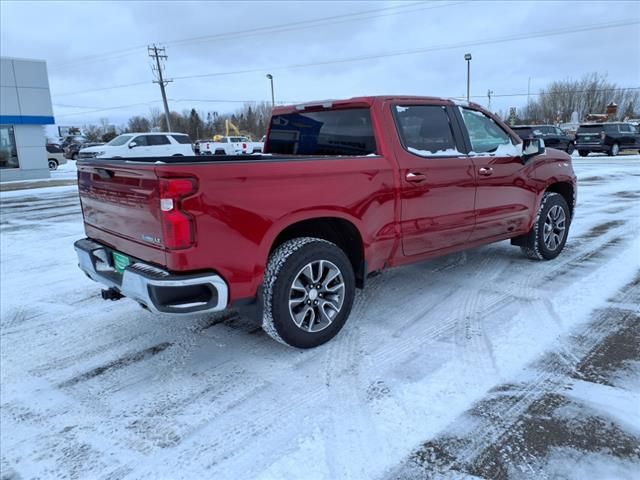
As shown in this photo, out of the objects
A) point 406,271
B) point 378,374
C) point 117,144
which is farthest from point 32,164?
point 378,374

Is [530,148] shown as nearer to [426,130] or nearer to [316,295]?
[426,130]

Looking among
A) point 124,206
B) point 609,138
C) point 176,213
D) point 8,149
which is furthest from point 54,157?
point 176,213

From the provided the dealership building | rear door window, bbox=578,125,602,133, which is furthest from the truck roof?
rear door window, bbox=578,125,602,133

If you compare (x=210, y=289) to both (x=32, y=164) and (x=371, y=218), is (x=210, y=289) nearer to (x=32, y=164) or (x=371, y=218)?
(x=371, y=218)

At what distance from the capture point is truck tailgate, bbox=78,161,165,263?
120 inches

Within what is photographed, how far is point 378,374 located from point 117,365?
189cm

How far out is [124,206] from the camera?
3.37 meters

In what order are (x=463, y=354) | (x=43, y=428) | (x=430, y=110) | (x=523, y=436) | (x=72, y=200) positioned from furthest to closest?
1. (x=72, y=200)
2. (x=430, y=110)
3. (x=463, y=354)
4. (x=43, y=428)
5. (x=523, y=436)

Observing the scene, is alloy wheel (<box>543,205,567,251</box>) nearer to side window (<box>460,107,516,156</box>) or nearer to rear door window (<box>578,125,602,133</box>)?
side window (<box>460,107,516,156</box>)

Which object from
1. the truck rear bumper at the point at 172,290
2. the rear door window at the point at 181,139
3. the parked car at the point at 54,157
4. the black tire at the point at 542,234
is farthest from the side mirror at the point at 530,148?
the parked car at the point at 54,157

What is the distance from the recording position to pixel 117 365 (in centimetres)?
357

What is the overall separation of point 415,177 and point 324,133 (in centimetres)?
102

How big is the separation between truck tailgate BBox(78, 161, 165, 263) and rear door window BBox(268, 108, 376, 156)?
1896 millimetres

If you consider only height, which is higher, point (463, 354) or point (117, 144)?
point (117, 144)
